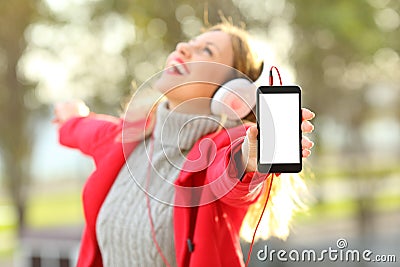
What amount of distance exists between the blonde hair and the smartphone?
0.13 metres

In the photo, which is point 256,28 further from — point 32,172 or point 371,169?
point 32,172

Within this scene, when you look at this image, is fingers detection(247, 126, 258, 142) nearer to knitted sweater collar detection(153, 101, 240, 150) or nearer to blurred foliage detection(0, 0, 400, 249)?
knitted sweater collar detection(153, 101, 240, 150)

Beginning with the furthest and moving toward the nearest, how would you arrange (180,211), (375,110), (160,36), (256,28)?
1. (375,110)
2. (160,36)
3. (256,28)
4. (180,211)

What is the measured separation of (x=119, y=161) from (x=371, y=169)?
2.91m

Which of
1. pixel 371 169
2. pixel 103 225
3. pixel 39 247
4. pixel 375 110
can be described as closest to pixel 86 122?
pixel 103 225

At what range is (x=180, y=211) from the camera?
926 mm

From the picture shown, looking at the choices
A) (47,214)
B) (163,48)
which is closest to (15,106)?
(163,48)

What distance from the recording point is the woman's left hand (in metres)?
0.79

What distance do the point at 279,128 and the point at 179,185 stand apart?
185 millimetres

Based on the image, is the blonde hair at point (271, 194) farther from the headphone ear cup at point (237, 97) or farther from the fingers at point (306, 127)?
the fingers at point (306, 127)

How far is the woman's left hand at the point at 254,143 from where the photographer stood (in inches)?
31.0

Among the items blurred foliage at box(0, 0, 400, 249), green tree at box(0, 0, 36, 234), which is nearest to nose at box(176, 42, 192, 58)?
blurred foliage at box(0, 0, 400, 249)

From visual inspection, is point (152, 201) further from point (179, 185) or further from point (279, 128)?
point (279, 128)

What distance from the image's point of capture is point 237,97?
90cm
